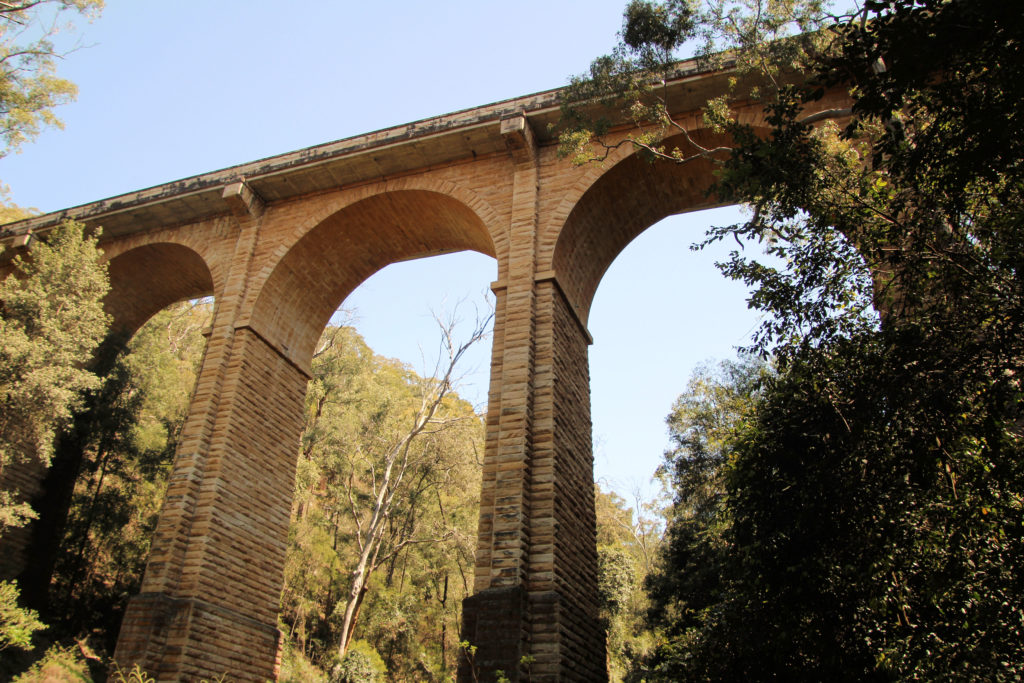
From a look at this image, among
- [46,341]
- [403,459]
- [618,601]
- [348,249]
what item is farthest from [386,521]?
[46,341]

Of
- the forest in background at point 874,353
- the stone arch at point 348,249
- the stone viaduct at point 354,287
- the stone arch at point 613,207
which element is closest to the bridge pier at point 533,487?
the stone viaduct at point 354,287

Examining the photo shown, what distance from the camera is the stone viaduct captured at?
736cm

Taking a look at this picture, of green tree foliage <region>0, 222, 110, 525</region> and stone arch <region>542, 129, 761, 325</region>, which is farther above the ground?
stone arch <region>542, 129, 761, 325</region>

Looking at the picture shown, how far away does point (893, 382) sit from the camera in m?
5.08

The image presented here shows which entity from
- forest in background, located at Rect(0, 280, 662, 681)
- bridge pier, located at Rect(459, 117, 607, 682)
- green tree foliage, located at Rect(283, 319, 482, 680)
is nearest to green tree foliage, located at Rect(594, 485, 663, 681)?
forest in background, located at Rect(0, 280, 662, 681)

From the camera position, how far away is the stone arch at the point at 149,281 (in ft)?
40.1

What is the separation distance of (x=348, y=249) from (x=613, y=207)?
13.8 feet

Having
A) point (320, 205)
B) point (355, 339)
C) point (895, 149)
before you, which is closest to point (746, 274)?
point (895, 149)

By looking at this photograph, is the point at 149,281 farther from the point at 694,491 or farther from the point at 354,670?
the point at 694,491

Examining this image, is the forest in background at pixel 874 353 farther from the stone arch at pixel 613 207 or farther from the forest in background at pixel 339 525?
the forest in background at pixel 339 525

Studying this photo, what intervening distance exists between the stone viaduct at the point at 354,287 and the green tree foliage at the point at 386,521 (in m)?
6.81

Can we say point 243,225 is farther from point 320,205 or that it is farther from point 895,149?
point 895,149

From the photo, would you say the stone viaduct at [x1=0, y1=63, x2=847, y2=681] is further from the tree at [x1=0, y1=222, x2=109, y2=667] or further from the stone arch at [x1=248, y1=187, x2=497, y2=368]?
the tree at [x1=0, y1=222, x2=109, y2=667]

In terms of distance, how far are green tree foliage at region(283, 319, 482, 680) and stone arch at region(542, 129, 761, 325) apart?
8.10 m
